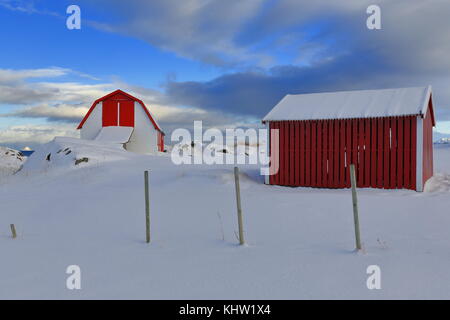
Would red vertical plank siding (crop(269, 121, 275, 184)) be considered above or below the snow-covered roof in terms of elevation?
below

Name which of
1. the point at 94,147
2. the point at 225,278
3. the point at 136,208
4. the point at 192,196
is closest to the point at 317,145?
the point at 192,196

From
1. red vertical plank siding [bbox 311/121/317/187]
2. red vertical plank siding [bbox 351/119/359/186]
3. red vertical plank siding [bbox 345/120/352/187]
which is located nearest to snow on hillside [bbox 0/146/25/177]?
red vertical plank siding [bbox 311/121/317/187]

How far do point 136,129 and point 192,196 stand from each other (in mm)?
19156

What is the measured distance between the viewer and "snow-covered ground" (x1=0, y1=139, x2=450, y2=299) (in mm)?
5738

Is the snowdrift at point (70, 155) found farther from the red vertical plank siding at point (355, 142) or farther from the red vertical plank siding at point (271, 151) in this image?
the red vertical plank siding at point (355, 142)

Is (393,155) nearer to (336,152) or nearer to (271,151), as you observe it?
(336,152)

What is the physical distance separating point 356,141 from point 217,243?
9.36 meters

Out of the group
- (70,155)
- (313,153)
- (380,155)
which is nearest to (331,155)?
(313,153)

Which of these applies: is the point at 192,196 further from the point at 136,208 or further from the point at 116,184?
the point at 116,184

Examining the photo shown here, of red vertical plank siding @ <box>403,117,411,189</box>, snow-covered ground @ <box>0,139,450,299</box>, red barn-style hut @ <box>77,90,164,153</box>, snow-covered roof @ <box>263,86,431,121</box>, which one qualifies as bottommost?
snow-covered ground @ <box>0,139,450,299</box>

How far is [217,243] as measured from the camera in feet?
26.5

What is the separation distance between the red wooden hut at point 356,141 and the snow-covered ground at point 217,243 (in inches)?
33.9

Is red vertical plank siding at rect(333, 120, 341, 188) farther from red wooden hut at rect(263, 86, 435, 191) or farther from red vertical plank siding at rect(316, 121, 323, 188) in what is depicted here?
red vertical plank siding at rect(316, 121, 323, 188)

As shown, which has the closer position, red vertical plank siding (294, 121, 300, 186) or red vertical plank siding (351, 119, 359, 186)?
red vertical plank siding (351, 119, 359, 186)
